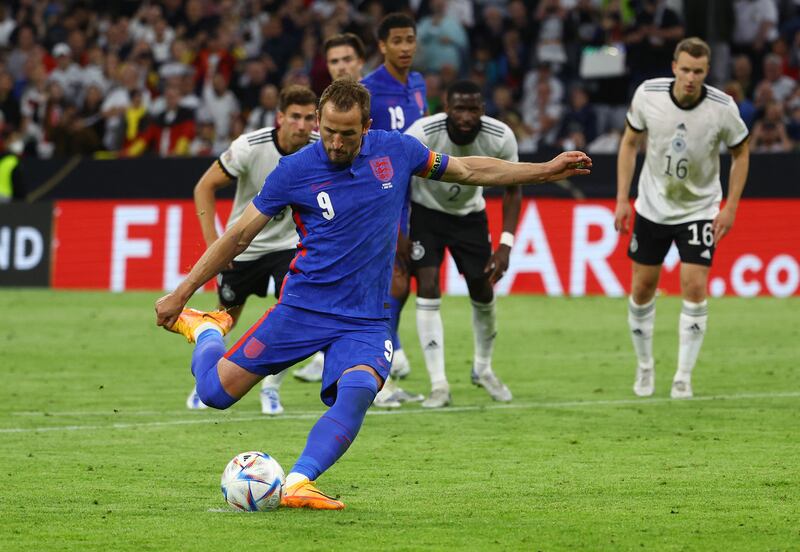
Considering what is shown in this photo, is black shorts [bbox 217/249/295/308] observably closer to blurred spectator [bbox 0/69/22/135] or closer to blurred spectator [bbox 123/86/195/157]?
blurred spectator [bbox 123/86/195/157]

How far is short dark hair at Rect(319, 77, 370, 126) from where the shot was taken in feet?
23.1

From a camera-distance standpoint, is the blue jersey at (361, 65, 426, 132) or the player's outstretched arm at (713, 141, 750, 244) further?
the blue jersey at (361, 65, 426, 132)

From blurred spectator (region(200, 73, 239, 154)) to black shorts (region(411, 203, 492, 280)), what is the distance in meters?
11.9

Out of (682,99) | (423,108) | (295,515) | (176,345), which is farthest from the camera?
(176,345)

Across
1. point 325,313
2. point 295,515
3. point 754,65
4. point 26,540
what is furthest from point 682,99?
point 754,65

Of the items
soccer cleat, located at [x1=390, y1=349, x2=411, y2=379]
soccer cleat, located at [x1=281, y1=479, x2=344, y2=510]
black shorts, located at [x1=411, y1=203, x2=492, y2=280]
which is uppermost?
black shorts, located at [x1=411, y1=203, x2=492, y2=280]

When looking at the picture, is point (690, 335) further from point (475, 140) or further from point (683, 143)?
point (475, 140)

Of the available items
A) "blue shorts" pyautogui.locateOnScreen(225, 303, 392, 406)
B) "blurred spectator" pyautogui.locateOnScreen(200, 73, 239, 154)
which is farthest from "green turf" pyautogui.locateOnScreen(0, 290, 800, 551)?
"blurred spectator" pyautogui.locateOnScreen(200, 73, 239, 154)

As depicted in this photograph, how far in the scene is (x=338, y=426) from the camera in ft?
23.2

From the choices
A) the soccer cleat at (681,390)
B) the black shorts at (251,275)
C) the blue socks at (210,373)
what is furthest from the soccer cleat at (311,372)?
the blue socks at (210,373)

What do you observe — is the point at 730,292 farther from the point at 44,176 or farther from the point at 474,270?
the point at 44,176

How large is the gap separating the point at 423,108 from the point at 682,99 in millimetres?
2062

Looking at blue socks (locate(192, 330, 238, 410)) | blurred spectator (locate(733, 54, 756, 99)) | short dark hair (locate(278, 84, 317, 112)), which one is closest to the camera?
blue socks (locate(192, 330, 238, 410))

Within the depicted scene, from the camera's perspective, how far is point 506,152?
35.9 feet
